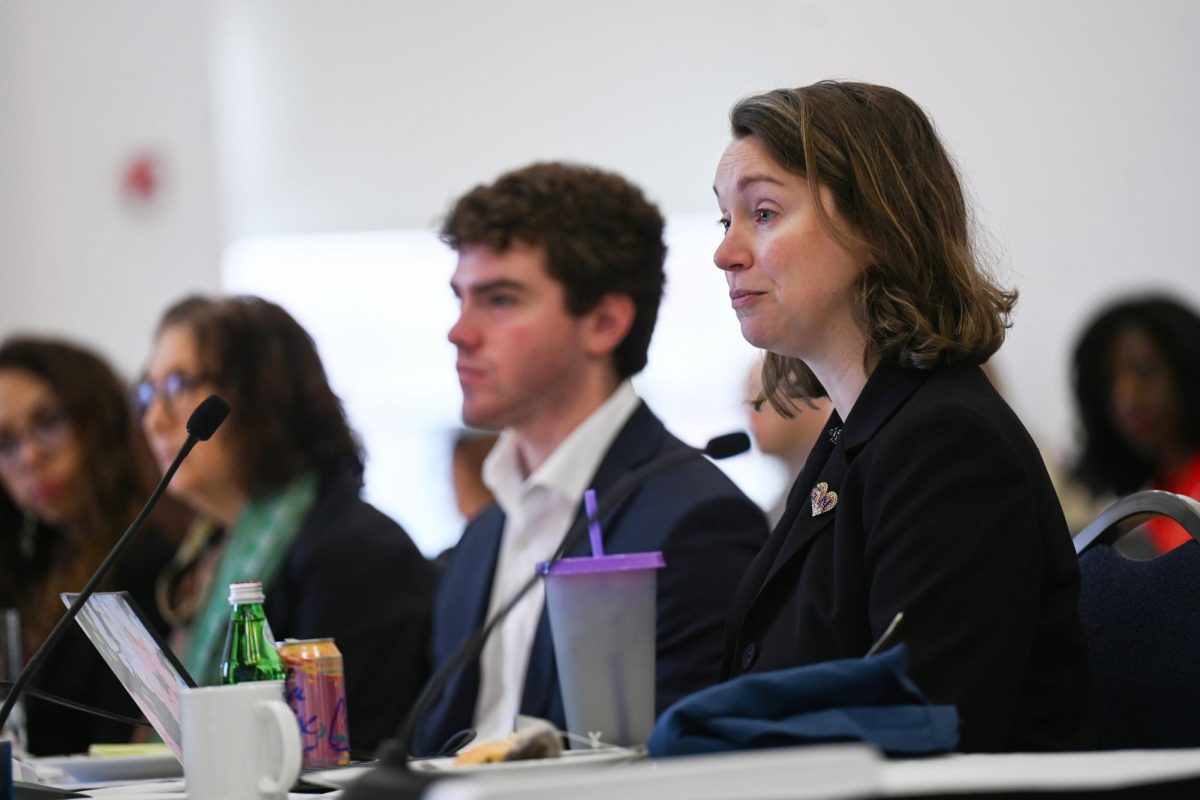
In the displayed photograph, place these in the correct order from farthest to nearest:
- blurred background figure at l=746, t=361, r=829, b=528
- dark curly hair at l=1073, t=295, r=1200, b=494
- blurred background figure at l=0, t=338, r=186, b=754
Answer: dark curly hair at l=1073, t=295, r=1200, b=494 < blurred background figure at l=746, t=361, r=829, b=528 < blurred background figure at l=0, t=338, r=186, b=754

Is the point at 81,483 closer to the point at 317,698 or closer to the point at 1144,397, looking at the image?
the point at 317,698

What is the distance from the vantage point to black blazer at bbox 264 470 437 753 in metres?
2.36

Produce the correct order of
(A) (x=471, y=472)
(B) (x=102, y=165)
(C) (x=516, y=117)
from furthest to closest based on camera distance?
(B) (x=102, y=165), (C) (x=516, y=117), (A) (x=471, y=472)

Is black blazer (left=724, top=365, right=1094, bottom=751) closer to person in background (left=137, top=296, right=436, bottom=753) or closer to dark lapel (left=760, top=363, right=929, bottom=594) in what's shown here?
dark lapel (left=760, top=363, right=929, bottom=594)

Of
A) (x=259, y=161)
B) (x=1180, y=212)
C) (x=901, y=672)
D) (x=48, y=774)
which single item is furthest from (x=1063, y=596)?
(x=259, y=161)

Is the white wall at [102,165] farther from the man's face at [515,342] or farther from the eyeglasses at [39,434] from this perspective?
the man's face at [515,342]

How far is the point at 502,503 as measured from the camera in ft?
7.91

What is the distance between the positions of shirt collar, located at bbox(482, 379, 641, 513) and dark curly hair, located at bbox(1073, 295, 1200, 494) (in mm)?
1629

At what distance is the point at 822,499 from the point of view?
58.8 inches

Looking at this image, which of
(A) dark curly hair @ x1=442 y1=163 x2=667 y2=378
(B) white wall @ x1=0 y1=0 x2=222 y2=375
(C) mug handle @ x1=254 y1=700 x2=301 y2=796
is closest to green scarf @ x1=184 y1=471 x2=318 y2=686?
(A) dark curly hair @ x1=442 y1=163 x2=667 y2=378

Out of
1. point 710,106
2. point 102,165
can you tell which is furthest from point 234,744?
point 102,165

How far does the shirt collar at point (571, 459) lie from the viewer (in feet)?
7.55

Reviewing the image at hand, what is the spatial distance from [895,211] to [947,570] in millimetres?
433

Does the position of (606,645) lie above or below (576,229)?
below
